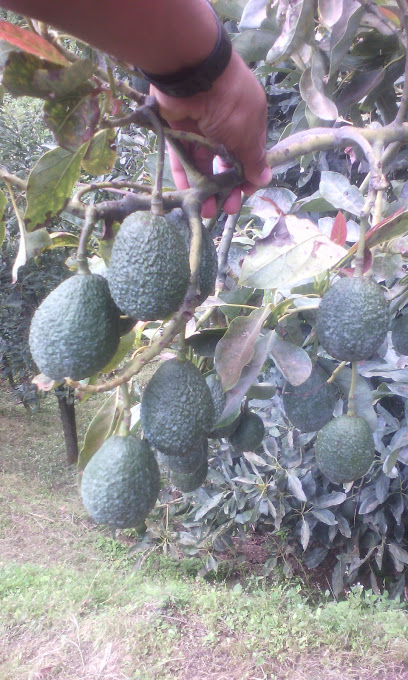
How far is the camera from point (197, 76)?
691 mm

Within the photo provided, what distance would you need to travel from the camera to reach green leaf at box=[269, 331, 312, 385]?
85 centimetres

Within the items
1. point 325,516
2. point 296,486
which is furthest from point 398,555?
point 296,486

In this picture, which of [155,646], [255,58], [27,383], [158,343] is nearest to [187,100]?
[158,343]

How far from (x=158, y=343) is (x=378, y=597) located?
2354 millimetres

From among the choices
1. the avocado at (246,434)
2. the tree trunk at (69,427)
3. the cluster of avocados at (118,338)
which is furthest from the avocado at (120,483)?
the tree trunk at (69,427)

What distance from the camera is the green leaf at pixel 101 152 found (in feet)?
2.32

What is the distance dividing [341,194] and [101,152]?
366 mm

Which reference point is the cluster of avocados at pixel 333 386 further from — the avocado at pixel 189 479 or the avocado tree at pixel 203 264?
the avocado at pixel 189 479

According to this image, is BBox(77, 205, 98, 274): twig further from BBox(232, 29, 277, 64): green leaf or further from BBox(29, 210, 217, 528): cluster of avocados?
BBox(232, 29, 277, 64): green leaf

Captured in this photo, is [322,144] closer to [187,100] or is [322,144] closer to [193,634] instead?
[187,100]

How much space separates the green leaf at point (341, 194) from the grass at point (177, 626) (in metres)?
1.96

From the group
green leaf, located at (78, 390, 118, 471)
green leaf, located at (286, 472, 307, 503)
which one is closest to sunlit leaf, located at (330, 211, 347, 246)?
green leaf, located at (78, 390, 118, 471)

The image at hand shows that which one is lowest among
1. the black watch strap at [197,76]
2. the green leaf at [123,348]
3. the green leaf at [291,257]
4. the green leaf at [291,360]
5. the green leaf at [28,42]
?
the green leaf at [291,360]

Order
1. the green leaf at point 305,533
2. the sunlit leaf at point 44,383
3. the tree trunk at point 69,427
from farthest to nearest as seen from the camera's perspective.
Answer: the tree trunk at point 69,427 → the green leaf at point 305,533 → the sunlit leaf at point 44,383
